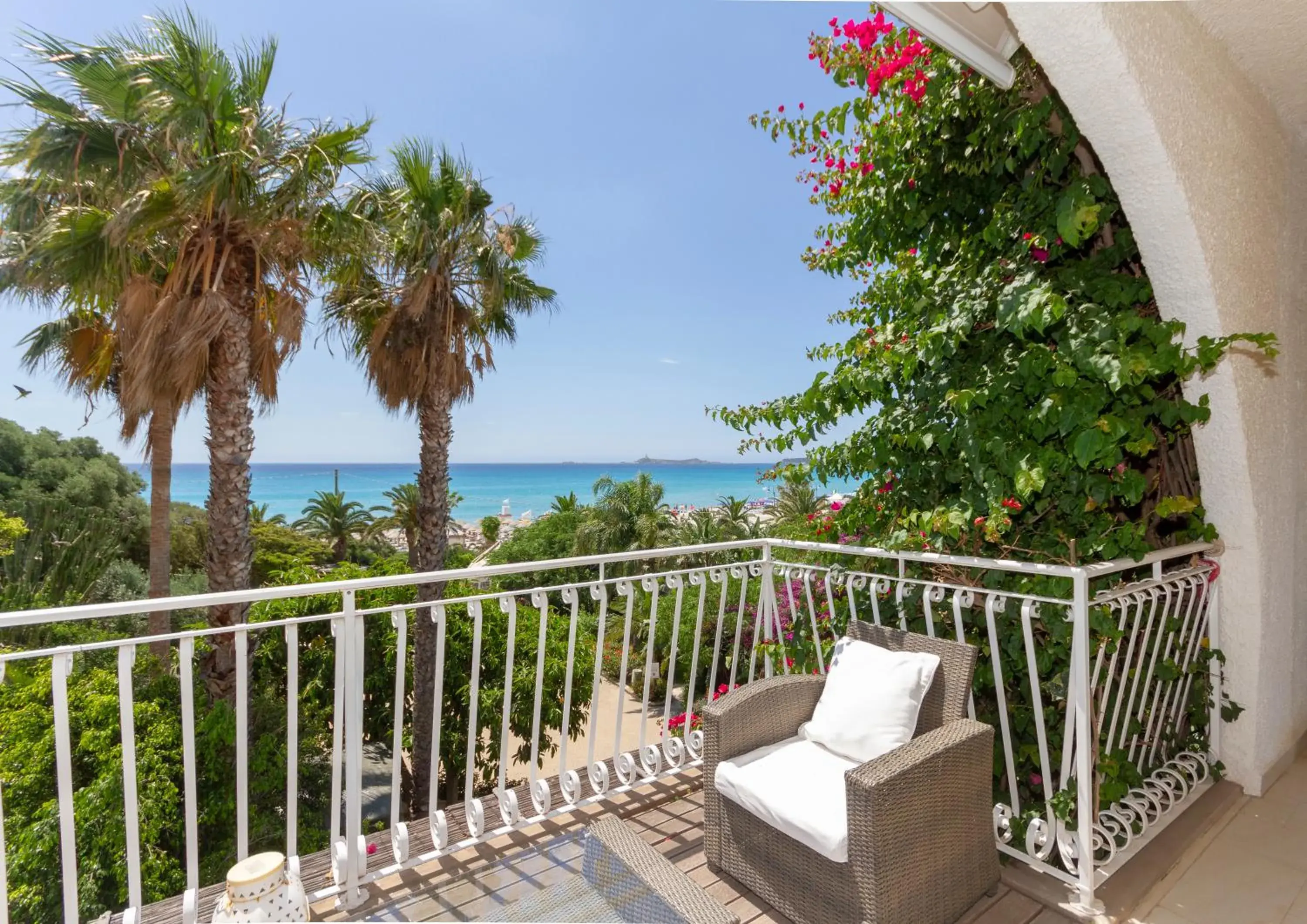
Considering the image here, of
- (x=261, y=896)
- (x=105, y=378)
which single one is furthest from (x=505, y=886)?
(x=105, y=378)

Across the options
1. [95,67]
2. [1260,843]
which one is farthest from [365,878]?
[95,67]

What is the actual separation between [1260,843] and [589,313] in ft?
167

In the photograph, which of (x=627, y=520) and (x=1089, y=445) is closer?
(x=1089, y=445)

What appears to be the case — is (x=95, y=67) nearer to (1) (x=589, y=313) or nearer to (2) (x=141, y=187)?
(2) (x=141, y=187)

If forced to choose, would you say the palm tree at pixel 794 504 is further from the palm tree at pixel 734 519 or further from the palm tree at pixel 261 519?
the palm tree at pixel 261 519

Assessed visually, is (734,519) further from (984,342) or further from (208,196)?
(984,342)

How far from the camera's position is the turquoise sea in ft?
173

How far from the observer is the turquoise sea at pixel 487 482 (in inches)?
2079

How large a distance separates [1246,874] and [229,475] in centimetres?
854

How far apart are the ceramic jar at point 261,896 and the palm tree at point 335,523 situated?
25152 mm

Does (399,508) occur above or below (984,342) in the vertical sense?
below

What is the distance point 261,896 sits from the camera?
4.44 ft

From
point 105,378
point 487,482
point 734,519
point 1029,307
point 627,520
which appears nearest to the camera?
point 1029,307

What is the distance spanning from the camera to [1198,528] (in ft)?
8.70
